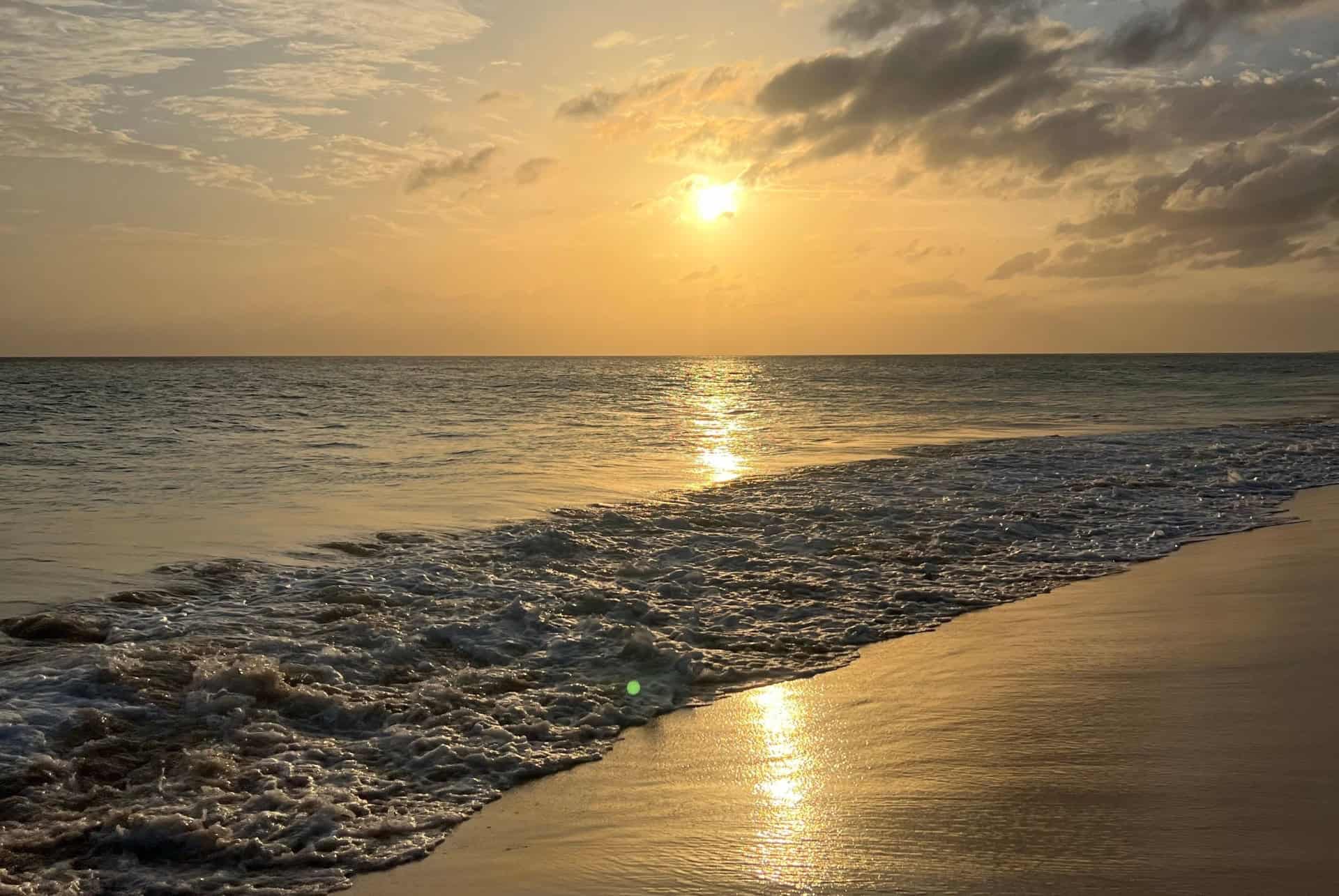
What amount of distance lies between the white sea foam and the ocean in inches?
0.8

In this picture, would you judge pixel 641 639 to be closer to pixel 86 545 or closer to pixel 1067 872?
pixel 1067 872

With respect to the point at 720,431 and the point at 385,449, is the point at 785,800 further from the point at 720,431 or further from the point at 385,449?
the point at 720,431

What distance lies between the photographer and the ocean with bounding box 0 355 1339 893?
4281 mm

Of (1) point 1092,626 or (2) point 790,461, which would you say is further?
(2) point 790,461

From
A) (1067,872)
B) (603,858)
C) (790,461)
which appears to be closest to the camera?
(1067,872)

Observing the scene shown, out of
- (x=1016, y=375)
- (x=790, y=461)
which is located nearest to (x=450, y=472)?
(x=790, y=461)

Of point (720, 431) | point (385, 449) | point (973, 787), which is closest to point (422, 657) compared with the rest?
point (973, 787)

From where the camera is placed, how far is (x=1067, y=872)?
137 inches

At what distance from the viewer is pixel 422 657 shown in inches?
248

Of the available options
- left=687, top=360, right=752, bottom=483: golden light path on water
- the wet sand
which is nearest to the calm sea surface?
left=687, top=360, right=752, bottom=483: golden light path on water

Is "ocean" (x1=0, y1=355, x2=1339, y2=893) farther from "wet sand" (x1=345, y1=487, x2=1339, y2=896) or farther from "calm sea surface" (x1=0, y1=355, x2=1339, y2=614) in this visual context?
"wet sand" (x1=345, y1=487, x2=1339, y2=896)

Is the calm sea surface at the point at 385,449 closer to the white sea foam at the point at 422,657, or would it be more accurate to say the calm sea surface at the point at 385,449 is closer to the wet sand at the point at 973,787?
the white sea foam at the point at 422,657

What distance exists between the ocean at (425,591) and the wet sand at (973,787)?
41 centimetres

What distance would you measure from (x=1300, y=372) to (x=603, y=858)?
262 ft
